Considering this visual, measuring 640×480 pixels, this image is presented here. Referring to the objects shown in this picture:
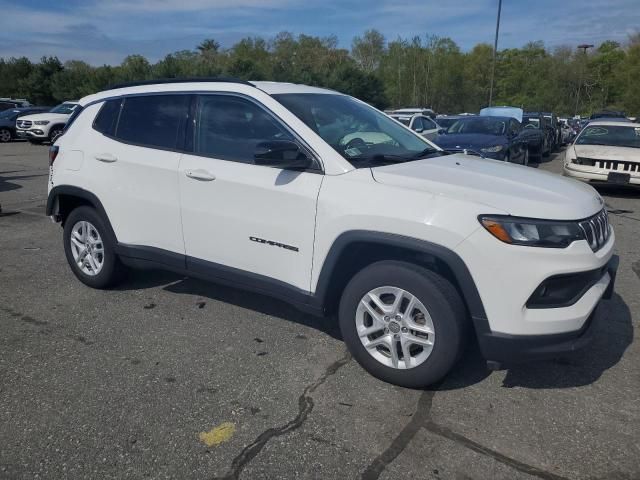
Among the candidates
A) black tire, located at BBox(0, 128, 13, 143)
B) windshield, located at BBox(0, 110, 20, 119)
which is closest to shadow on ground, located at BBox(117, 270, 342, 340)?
black tire, located at BBox(0, 128, 13, 143)

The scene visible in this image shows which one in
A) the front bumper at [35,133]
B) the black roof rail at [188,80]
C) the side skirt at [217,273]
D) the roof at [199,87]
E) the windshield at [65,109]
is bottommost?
the front bumper at [35,133]

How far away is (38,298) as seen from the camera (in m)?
4.75

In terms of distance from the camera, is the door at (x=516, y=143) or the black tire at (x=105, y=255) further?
the door at (x=516, y=143)

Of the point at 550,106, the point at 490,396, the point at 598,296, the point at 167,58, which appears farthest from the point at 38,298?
the point at 550,106

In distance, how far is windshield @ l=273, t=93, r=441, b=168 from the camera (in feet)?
12.0

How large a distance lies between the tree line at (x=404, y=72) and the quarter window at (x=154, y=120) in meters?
33.0

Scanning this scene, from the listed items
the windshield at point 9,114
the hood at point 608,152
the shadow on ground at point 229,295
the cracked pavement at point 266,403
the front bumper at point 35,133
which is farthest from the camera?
the windshield at point 9,114

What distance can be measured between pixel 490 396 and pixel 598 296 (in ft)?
2.79

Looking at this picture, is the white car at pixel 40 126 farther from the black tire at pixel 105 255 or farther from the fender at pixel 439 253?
the fender at pixel 439 253

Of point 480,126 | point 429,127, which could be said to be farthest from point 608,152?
point 429,127

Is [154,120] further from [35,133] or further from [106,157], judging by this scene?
[35,133]

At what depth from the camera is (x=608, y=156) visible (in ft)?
33.2

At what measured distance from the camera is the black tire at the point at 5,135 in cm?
2277

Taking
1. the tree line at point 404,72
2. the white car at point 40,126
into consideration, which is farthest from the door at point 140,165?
the tree line at point 404,72
